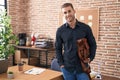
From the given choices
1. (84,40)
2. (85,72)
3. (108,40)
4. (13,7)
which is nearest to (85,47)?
(84,40)

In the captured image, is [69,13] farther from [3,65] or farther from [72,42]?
[3,65]

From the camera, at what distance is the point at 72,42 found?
8.42 ft

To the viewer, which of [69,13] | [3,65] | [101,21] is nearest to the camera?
[69,13]

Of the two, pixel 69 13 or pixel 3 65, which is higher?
pixel 69 13

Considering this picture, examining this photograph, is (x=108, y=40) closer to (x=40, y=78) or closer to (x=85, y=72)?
(x=85, y=72)

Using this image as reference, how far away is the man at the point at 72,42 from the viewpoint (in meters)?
2.54

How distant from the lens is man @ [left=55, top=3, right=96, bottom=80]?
99.9 inches

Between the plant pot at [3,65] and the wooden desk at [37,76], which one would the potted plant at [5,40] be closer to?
the plant pot at [3,65]

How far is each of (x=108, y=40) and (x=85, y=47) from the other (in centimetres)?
215

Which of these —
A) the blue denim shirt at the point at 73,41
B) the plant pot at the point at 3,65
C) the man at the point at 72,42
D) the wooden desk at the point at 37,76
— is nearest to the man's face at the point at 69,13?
the man at the point at 72,42

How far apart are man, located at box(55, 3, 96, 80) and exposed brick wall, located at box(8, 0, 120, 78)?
79.6 inches

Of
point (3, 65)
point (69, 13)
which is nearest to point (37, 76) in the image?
point (3, 65)

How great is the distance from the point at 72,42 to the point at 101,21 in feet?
7.45

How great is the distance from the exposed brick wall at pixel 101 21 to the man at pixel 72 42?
2021mm
